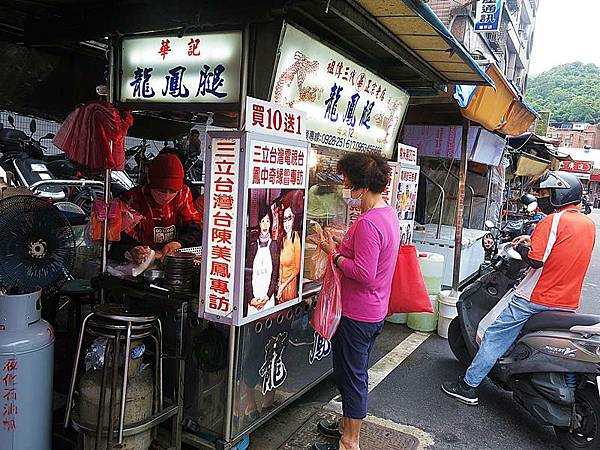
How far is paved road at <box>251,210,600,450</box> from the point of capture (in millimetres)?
3832

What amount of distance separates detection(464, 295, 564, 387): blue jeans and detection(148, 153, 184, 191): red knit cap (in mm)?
3110

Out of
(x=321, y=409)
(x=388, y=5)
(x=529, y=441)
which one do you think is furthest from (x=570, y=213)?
(x=321, y=409)

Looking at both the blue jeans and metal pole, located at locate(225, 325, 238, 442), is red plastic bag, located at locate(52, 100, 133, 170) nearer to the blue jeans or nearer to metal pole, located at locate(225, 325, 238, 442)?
metal pole, located at locate(225, 325, 238, 442)

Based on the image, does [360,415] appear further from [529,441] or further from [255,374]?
[529,441]

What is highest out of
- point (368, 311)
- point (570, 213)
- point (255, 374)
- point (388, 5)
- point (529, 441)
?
point (388, 5)

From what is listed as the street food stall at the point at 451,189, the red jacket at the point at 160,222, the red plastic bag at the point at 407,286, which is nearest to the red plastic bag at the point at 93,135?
the red jacket at the point at 160,222

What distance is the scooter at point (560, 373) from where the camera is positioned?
365 centimetres

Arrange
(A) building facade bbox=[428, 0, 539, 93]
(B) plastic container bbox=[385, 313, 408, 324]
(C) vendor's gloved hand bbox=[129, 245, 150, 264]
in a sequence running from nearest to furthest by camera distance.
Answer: (C) vendor's gloved hand bbox=[129, 245, 150, 264] → (B) plastic container bbox=[385, 313, 408, 324] → (A) building facade bbox=[428, 0, 539, 93]

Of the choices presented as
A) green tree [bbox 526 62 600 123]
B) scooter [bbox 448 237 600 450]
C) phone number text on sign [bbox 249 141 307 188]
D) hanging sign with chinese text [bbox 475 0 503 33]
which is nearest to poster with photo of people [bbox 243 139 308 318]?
phone number text on sign [bbox 249 141 307 188]

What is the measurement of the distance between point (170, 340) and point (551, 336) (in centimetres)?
300

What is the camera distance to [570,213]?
3.91 meters

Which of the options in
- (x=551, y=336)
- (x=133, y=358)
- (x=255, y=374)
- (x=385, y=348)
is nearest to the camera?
(x=133, y=358)

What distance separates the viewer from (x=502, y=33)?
24344mm

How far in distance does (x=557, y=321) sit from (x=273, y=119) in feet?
9.46
